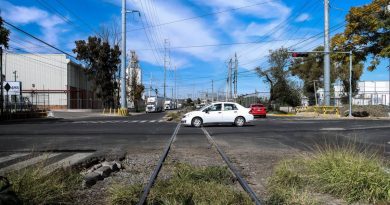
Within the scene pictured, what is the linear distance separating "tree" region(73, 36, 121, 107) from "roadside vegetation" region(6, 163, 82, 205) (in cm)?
5976

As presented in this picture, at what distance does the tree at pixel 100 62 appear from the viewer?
218ft

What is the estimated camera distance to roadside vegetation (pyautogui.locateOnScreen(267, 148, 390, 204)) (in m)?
7.23

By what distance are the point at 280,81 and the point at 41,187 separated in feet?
207

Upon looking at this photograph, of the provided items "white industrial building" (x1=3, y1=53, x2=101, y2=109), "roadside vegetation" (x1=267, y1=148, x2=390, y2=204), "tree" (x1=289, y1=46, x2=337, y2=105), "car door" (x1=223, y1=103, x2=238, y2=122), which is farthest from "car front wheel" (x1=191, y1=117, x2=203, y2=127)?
"tree" (x1=289, y1=46, x2=337, y2=105)

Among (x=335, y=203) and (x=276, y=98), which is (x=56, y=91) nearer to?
(x=276, y=98)

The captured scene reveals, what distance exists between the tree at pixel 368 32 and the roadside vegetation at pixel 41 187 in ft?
73.2

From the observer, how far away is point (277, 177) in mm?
8828

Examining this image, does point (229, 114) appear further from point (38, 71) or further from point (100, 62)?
point (38, 71)

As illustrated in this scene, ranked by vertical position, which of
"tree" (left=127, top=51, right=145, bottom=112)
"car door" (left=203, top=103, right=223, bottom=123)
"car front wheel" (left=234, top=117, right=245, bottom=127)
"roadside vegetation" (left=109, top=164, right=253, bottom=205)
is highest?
"tree" (left=127, top=51, right=145, bottom=112)

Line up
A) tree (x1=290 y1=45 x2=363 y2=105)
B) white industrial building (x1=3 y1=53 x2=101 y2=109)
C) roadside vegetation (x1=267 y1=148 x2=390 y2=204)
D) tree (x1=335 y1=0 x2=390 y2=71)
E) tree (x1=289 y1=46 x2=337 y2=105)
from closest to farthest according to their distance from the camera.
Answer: roadside vegetation (x1=267 y1=148 x2=390 y2=204)
tree (x1=335 y1=0 x2=390 y2=71)
white industrial building (x1=3 y1=53 x2=101 y2=109)
tree (x1=290 y1=45 x2=363 y2=105)
tree (x1=289 y1=46 x2=337 y2=105)

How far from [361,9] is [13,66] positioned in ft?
179

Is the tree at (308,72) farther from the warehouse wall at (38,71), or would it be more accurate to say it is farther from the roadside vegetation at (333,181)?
the roadside vegetation at (333,181)

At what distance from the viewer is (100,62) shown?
66562mm

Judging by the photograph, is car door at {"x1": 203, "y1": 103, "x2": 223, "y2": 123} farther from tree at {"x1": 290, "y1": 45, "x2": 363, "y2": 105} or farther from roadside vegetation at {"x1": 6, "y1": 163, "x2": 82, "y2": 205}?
tree at {"x1": 290, "y1": 45, "x2": 363, "y2": 105}
